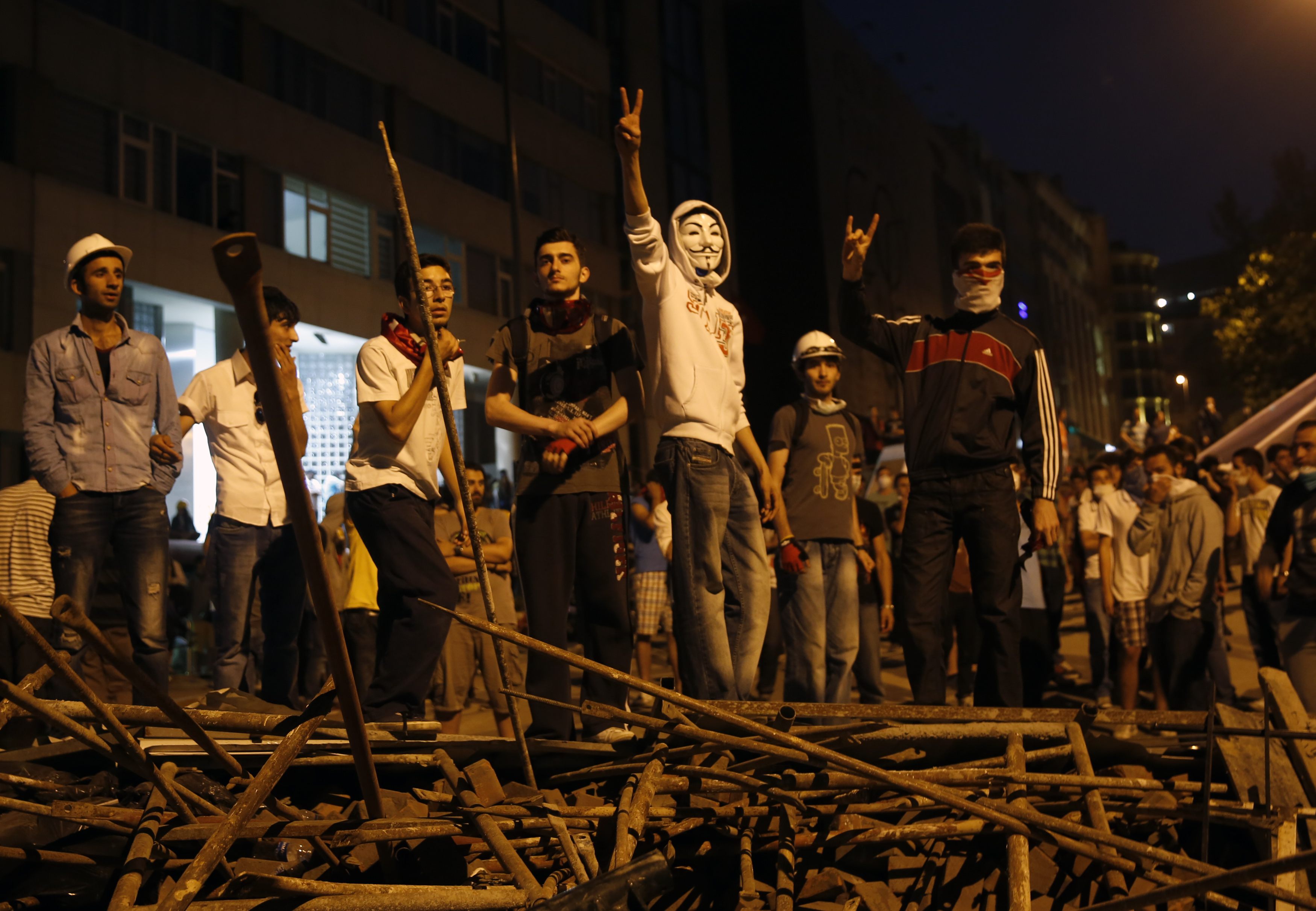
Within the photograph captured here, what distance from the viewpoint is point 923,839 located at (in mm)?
3900

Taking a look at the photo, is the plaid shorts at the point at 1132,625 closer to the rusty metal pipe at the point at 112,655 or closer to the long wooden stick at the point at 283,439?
the long wooden stick at the point at 283,439

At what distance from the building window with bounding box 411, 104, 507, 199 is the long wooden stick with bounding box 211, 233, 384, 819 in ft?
84.8

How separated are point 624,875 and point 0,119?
65.5 ft

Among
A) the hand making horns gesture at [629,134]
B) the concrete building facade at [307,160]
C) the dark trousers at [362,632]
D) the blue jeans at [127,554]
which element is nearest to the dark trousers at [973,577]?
the hand making horns gesture at [629,134]

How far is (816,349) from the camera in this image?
7.02m

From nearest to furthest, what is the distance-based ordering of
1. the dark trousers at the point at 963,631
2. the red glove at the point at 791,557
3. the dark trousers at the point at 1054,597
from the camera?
the red glove at the point at 791,557
the dark trousers at the point at 963,631
the dark trousers at the point at 1054,597

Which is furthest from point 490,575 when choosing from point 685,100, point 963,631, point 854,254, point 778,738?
point 685,100

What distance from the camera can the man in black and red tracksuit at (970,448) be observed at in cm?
514

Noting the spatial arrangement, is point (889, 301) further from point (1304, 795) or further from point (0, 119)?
point (1304, 795)

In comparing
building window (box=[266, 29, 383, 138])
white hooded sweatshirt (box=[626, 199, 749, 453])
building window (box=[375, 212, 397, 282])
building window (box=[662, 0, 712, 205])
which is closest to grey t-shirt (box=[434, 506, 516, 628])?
white hooded sweatshirt (box=[626, 199, 749, 453])

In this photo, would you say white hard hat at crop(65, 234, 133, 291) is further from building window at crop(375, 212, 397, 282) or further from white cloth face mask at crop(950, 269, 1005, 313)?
building window at crop(375, 212, 397, 282)

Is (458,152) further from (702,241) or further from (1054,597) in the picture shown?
(702,241)

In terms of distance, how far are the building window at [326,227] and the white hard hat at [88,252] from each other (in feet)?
62.4

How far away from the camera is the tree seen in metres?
32.1
